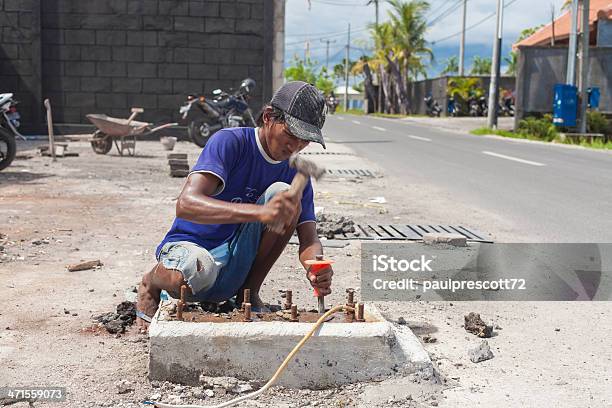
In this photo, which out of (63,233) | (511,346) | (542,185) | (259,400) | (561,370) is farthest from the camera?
(542,185)

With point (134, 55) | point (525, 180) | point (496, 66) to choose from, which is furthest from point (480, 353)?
point (496, 66)

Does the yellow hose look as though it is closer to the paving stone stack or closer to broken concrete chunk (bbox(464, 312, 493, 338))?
broken concrete chunk (bbox(464, 312, 493, 338))

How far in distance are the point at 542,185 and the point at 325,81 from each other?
297 ft

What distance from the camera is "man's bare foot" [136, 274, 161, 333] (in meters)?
3.76

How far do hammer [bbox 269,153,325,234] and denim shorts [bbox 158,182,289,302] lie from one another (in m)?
0.44

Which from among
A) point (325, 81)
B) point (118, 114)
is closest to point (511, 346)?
point (118, 114)

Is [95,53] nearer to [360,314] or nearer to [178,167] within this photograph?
[178,167]

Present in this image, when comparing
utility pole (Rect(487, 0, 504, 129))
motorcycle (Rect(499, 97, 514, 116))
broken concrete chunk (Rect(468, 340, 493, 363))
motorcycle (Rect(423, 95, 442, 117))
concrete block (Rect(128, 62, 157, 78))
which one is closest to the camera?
broken concrete chunk (Rect(468, 340, 493, 363))

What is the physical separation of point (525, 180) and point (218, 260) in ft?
28.0

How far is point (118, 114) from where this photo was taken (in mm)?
18578

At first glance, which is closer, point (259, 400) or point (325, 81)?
point (259, 400)

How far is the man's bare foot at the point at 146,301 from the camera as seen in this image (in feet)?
12.3

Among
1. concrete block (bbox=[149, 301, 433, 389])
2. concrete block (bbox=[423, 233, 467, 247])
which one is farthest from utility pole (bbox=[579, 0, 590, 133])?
concrete block (bbox=[149, 301, 433, 389])

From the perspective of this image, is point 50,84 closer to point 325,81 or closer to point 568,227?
point 568,227
